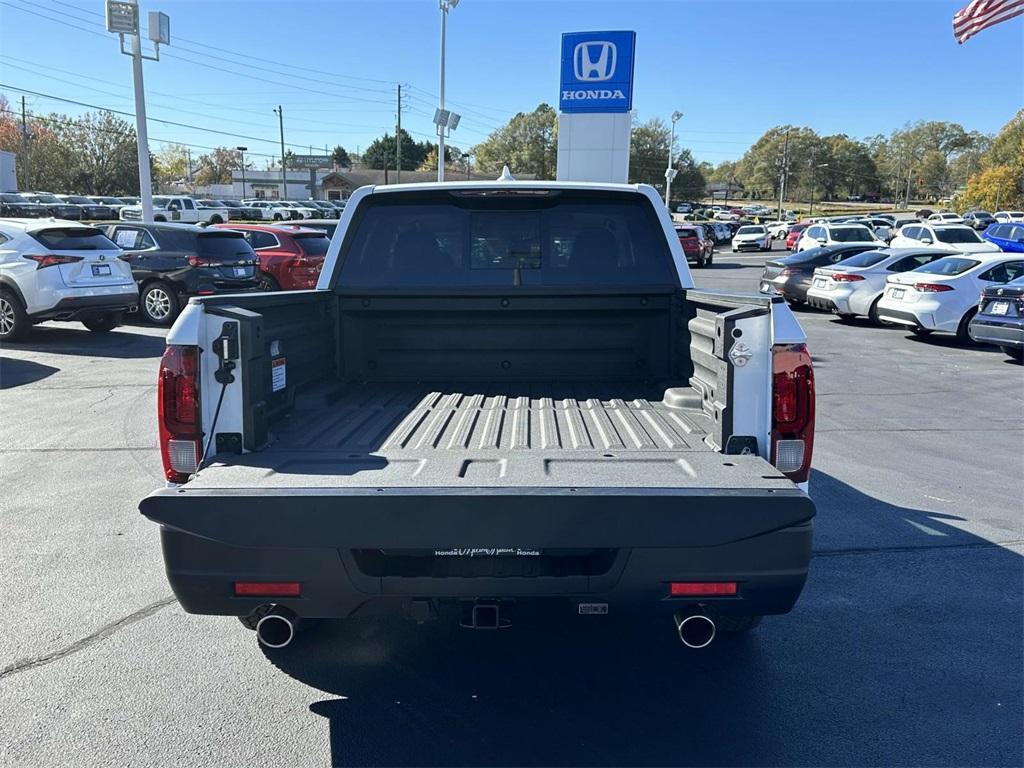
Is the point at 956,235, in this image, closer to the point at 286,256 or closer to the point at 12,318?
the point at 286,256

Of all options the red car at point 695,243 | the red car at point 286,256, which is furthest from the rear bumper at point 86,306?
the red car at point 695,243

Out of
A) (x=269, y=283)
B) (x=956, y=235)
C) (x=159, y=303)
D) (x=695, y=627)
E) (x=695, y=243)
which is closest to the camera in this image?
(x=695, y=627)

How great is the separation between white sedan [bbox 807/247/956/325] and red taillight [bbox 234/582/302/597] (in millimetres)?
16218

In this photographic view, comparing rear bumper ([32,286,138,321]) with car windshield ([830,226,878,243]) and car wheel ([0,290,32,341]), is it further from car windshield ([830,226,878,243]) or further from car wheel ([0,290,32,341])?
car windshield ([830,226,878,243])

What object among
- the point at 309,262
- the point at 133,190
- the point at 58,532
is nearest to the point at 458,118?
the point at 309,262

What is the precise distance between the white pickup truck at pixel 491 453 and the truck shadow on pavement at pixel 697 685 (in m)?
0.36

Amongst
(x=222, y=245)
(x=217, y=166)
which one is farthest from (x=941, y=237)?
(x=217, y=166)

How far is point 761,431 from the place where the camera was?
10.5ft

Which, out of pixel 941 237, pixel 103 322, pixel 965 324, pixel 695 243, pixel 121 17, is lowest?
pixel 103 322

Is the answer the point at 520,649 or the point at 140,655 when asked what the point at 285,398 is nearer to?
the point at 140,655

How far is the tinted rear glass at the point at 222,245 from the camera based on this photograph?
14902 millimetres

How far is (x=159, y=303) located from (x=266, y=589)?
13.5 meters

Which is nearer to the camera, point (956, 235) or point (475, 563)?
point (475, 563)

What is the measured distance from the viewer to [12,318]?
12625 millimetres
